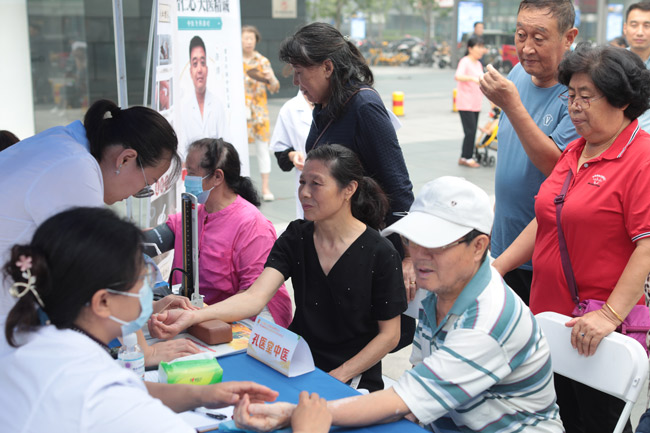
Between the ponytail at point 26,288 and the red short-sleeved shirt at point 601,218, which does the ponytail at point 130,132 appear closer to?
the ponytail at point 26,288

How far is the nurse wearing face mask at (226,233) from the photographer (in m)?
2.95

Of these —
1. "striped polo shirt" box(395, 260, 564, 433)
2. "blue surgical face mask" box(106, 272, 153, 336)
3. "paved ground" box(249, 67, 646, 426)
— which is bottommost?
"paved ground" box(249, 67, 646, 426)

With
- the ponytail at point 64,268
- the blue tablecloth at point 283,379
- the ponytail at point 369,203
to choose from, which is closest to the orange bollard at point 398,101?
the ponytail at point 369,203

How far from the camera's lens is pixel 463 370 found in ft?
5.35

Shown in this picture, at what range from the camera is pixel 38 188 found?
1.85 meters

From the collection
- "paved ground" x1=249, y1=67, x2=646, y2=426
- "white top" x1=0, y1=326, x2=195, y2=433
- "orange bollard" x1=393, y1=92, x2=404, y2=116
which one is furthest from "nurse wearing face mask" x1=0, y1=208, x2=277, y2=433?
"orange bollard" x1=393, y1=92, x2=404, y2=116

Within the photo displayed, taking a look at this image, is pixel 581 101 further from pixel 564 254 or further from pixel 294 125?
pixel 294 125

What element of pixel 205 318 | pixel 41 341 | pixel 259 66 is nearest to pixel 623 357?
pixel 205 318

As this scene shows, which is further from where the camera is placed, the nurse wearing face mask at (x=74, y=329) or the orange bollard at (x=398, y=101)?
the orange bollard at (x=398, y=101)

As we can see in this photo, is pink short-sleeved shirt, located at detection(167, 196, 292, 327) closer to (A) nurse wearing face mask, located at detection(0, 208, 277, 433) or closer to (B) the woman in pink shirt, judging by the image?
(A) nurse wearing face mask, located at detection(0, 208, 277, 433)

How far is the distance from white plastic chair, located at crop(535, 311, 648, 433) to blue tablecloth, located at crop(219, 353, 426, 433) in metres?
0.67

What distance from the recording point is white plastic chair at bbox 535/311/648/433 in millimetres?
1933

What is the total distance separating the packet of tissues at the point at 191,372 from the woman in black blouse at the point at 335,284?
0.38m

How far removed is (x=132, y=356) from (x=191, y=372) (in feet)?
0.65
